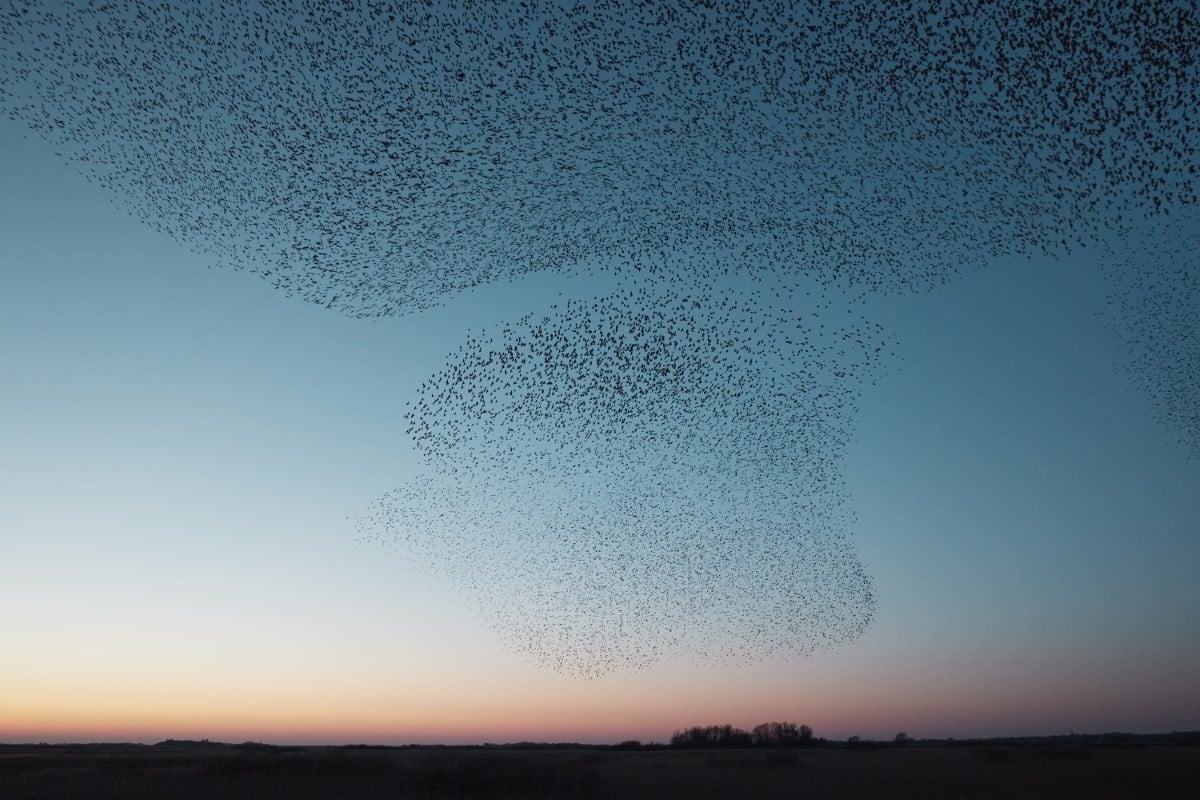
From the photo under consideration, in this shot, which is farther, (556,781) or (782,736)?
(782,736)

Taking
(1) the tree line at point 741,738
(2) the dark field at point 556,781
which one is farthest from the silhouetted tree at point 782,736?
(2) the dark field at point 556,781

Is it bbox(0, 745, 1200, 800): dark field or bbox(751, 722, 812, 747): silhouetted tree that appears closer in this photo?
A: bbox(0, 745, 1200, 800): dark field

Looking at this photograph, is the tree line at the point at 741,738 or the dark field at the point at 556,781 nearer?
the dark field at the point at 556,781

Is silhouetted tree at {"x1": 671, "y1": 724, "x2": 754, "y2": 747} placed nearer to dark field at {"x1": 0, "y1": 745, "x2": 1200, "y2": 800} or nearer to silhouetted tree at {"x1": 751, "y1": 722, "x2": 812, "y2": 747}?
silhouetted tree at {"x1": 751, "y1": 722, "x2": 812, "y2": 747}

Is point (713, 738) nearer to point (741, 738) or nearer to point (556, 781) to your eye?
point (741, 738)

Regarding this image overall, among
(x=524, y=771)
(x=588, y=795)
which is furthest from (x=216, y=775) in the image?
(x=588, y=795)

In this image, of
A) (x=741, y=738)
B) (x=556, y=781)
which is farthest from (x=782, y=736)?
(x=556, y=781)

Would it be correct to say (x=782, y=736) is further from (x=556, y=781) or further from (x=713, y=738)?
(x=556, y=781)

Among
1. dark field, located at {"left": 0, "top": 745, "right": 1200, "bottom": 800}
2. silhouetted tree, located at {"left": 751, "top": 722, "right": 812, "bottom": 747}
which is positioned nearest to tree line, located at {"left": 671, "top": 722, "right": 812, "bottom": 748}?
silhouetted tree, located at {"left": 751, "top": 722, "right": 812, "bottom": 747}

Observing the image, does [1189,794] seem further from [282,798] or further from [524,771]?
[282,798]

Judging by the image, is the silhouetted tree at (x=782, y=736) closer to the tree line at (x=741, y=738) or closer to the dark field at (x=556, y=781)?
the tree line at (x=741, y=738)

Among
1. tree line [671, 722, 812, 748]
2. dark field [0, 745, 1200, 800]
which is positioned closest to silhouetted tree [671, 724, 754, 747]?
tree line [671, 722, 812, 748]

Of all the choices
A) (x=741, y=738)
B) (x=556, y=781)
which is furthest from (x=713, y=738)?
(x=556, y=781)

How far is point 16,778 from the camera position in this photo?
3791 cm
